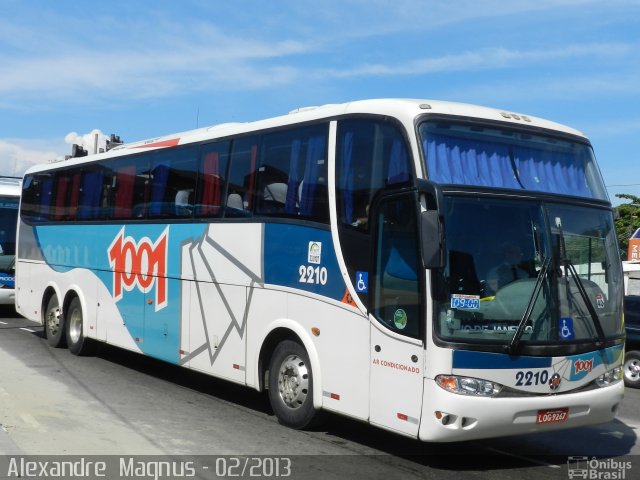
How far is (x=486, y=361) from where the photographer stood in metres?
6.81

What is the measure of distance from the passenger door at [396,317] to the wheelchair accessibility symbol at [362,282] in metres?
0.07

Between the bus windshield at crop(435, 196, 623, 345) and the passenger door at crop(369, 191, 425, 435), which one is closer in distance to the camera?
the bus windshield at crop(435, 196, 623, 345)

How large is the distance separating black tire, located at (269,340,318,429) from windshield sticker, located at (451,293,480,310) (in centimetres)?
225

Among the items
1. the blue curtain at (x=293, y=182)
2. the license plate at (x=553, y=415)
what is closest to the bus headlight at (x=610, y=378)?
the license plate at (x=553, y=415)

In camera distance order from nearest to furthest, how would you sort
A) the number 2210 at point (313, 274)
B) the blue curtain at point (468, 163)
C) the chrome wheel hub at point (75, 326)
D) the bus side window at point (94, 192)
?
the blue curtain at point (468, 163) → the number 2210 at point (313, 274) → the bus side window at point (94, 192) → the chrome wheel hub at point (75, 326)

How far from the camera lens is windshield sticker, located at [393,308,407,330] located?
7199 millimetres

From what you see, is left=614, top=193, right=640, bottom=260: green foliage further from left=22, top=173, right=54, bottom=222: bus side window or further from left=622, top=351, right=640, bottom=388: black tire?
left=22, top=173, right=54, bottom=222: bus side window

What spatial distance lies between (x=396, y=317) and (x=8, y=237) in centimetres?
1599

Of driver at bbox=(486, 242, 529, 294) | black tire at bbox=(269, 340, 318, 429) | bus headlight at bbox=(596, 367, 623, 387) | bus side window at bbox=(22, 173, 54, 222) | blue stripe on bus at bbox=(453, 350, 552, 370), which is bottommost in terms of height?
black tire at bbox=(269, 340, 318, 429)

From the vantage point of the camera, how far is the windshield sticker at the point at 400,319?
7199 mm

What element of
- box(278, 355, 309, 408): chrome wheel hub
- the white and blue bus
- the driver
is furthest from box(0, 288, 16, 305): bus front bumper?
the driver

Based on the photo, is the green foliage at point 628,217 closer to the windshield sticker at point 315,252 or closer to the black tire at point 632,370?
the black tire at point 632,370

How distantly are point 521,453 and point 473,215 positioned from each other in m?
2.68

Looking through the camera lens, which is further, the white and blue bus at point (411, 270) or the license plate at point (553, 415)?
the license plate at point (553, 415)
